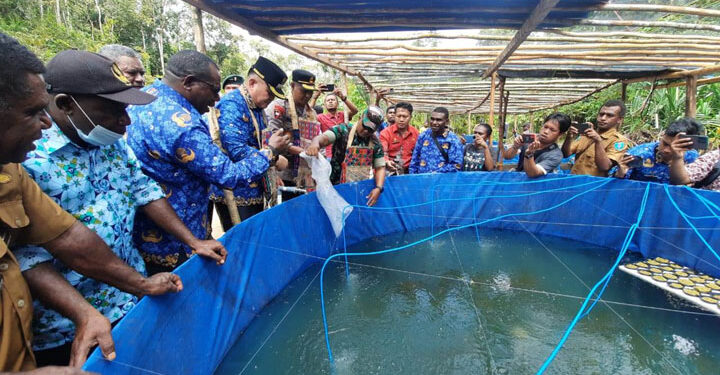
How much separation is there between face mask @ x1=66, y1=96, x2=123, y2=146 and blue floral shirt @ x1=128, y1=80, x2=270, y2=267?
366mm

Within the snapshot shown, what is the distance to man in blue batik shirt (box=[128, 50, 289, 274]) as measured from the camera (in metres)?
1.65

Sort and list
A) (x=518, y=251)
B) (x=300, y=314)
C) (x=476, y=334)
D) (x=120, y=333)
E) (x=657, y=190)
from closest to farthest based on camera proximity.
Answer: (x=120, y=333) < (x=476, y=334) < (x=300, y=314) < (x=657, y=190) < (x=518, y=251)

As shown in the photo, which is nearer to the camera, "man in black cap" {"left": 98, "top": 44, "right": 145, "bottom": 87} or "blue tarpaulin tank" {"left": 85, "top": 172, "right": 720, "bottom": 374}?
"blue tarpaulin tank" {"left": 85, "top": 172, "right": 720, "bottom": 374}

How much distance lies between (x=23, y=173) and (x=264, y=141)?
1659 mm

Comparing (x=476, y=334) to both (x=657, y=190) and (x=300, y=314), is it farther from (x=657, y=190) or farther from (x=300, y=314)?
(x=657, y=190)

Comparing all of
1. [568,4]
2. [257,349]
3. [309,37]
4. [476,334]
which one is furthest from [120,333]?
[309,37]

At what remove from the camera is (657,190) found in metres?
3.57

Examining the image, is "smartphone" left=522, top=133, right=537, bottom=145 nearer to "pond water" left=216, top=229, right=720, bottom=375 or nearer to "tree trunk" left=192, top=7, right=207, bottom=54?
"pond water" left=216, top=229, right=720, bottom=375

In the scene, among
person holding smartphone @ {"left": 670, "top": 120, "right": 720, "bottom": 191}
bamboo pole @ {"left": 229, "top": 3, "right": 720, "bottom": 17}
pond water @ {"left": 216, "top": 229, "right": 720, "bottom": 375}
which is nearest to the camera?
pond water @ {"left": 216, "top": 229, "right": 720, "bottom": 375}

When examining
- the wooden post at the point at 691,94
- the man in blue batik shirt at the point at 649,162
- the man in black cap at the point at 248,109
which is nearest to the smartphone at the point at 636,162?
the man in blue batik shirt at the point at 649,162

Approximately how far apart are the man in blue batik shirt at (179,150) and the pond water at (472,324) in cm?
98

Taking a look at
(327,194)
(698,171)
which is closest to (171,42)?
(327,194)

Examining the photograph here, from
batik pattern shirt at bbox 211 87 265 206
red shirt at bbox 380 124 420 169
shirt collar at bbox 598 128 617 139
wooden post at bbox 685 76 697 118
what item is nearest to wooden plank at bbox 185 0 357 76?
batik pattern shirt at bbox 211 87 265 206

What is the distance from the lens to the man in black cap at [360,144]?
3325 mm
